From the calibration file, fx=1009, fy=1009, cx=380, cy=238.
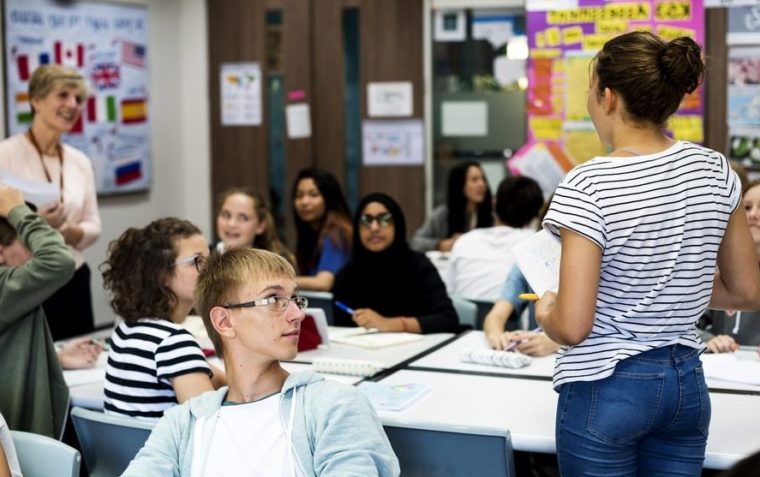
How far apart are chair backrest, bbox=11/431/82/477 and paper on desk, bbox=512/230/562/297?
39.3 inches

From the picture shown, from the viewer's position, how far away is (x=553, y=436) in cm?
229

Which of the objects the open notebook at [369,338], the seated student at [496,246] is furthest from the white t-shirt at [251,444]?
the seated student at [496,246]

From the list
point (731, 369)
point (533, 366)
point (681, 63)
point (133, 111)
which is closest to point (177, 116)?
point (133, 111)

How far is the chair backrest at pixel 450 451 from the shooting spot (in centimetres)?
203

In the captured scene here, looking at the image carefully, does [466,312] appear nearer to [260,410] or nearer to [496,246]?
[496,246]

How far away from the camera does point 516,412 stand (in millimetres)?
2502

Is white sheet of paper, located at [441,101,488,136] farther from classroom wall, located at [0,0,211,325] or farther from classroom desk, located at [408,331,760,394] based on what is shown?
classroom desk, located at [408,331,760,394]

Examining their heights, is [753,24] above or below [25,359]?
above

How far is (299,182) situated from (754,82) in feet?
8.92

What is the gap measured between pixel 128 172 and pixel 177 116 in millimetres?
659

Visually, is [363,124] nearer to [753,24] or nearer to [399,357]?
[753,24]

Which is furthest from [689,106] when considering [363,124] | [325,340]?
[325,340]

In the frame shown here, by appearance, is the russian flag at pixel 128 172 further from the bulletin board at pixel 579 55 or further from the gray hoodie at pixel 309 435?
the gray hoodie at pixel 309 435

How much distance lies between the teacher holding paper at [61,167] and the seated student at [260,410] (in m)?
2.14
